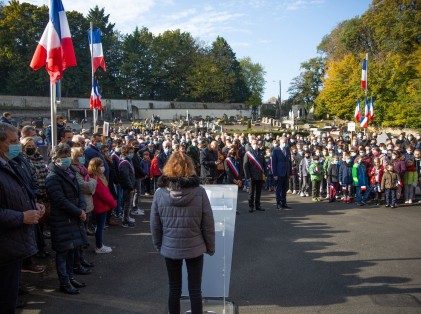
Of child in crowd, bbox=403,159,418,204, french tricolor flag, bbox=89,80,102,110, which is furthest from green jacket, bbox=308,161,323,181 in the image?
french tricolor flag, bbox=89,80,102,110

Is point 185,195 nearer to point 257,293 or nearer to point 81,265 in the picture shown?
point 257,293

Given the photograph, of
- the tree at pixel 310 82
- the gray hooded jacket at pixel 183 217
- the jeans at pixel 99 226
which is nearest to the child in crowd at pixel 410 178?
the jeans at pixel 99 226

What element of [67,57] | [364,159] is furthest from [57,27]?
[364,159]

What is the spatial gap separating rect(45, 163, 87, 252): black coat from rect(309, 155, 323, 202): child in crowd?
9.77 metres

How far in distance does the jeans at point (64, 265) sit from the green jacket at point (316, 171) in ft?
32.3

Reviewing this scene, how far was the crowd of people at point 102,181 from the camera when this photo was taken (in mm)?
3674

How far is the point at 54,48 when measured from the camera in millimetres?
8180

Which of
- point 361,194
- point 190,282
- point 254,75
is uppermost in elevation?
point 254,75

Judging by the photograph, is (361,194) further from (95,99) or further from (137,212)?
(95,99)

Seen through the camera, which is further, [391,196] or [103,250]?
[391,196]

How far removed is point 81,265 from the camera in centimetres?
646

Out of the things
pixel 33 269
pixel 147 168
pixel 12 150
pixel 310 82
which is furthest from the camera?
pixel 310 82

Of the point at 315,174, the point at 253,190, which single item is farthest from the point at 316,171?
the point at 253,190

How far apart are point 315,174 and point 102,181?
8.58 meters
